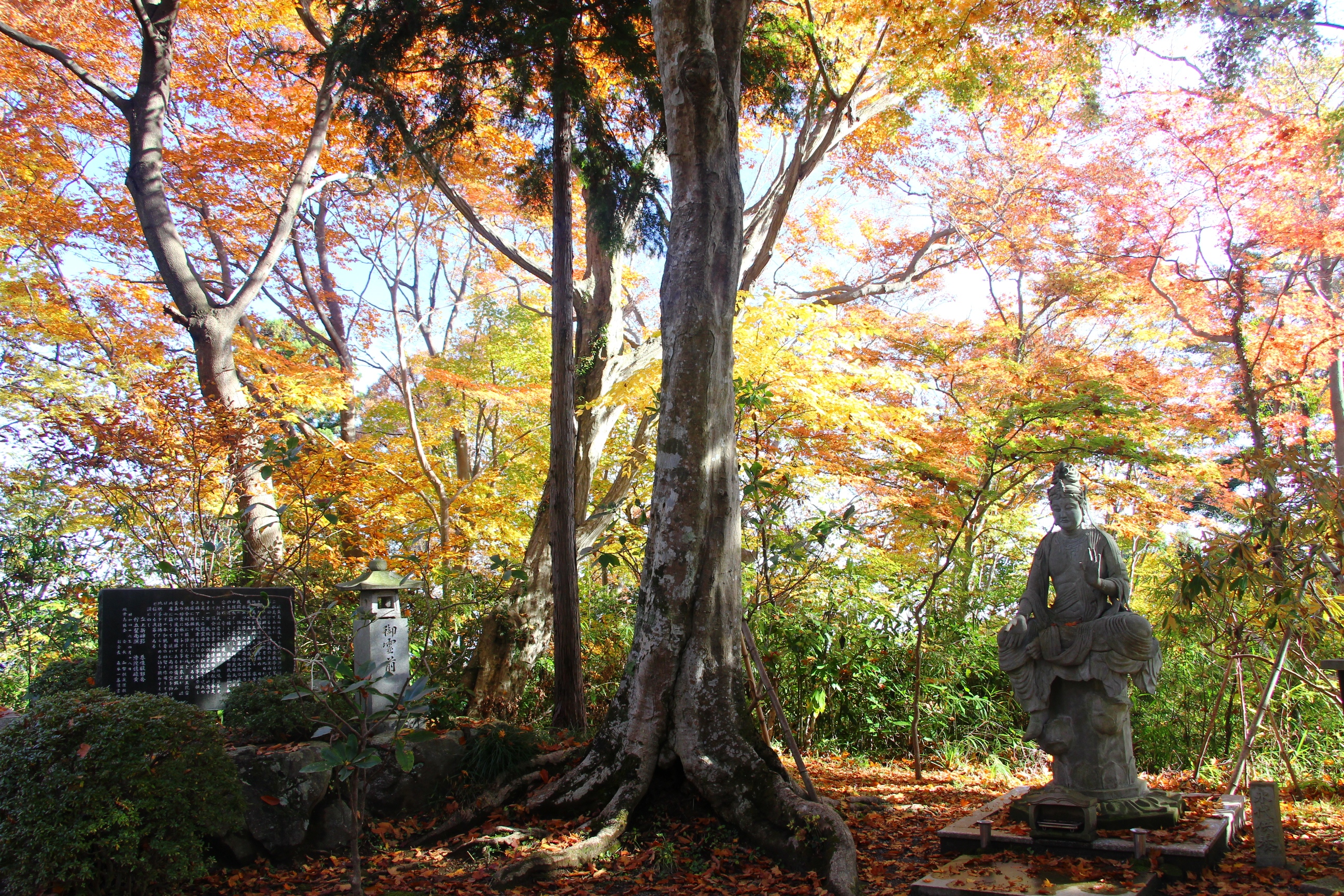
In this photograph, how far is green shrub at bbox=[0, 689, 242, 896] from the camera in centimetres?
326

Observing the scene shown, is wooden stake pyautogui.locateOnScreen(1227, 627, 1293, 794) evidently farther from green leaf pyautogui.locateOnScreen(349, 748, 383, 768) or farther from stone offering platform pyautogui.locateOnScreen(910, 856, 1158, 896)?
green leaf pyautogui.locateOnScreen(349, 748, 383, 768)

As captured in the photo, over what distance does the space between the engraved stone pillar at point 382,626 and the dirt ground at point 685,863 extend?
1200 mm

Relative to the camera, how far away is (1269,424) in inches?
415

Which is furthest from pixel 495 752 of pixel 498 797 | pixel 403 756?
pixel 403 756

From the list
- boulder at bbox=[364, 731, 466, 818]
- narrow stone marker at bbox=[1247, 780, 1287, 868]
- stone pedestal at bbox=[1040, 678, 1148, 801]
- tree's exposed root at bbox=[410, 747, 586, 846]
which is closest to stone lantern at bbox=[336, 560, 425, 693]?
boulder at bbox=[364, 731, 466, 818]

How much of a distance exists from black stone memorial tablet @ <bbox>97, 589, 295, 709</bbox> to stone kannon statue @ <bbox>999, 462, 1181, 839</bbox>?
470 centimetres

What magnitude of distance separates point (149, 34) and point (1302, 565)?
11840 mm

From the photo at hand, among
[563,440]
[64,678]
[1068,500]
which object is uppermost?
[563,440]

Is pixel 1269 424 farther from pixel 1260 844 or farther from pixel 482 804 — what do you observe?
pixel 482 804

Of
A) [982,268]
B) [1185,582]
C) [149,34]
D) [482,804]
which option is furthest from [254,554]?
[982,268]

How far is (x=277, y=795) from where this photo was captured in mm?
4363

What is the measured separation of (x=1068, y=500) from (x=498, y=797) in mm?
3768

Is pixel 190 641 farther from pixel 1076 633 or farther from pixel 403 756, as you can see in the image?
pixel 1076 633

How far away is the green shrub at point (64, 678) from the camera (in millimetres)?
5848
